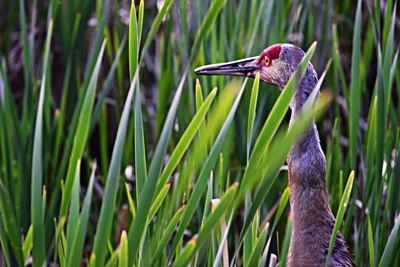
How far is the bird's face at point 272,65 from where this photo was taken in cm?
167

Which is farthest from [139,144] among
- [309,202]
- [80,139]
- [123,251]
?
[309,202]

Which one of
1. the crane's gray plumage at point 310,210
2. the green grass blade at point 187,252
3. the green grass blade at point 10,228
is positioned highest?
the green grass blade at point 187,252

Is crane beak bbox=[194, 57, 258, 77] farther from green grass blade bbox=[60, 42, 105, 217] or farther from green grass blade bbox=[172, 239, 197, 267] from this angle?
green grass blade bbox=[172, 239, 197, 267]

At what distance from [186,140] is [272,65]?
0.76 m

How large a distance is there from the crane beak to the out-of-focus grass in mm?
80

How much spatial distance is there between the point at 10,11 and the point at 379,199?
5.46ft

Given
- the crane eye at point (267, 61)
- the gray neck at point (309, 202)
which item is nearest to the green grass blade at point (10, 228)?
the gray neck at point (309, 202)

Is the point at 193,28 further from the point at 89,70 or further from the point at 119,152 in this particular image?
the point at 119,152

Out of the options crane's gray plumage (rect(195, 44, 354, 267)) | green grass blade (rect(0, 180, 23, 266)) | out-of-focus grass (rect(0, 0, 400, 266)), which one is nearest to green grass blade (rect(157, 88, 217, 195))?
out-of-focus grass (rect(0, 0, 400, 266))

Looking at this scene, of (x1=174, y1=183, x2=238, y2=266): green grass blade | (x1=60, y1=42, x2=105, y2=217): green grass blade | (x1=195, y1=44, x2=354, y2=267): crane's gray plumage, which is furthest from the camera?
(x1=195, y1=44, x2=354, y2=267): crane's gray plumage

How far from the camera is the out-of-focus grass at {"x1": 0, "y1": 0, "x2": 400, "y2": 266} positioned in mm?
963

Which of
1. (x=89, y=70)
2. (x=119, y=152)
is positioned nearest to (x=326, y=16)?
(x=89, y=70)

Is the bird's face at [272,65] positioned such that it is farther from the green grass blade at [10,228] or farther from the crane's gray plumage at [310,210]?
the green grass blade at [10,228]

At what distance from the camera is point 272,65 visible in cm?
169
